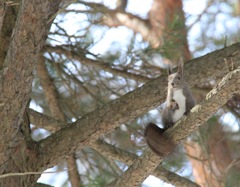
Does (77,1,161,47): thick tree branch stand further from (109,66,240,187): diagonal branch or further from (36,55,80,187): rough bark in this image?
(109,66,240,187): diagonal branch

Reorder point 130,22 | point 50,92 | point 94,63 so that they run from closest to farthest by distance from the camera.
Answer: point 94,63, point 50,92, point 130,22

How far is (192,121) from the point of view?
179 centimetres

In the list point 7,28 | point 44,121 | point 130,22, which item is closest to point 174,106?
point 44,121

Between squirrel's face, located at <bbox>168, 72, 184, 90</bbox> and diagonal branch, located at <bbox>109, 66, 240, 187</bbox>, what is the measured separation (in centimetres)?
25

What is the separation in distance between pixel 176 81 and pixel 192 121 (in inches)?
14.3

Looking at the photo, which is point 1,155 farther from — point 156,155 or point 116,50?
point 116,50

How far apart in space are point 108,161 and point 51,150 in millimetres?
997

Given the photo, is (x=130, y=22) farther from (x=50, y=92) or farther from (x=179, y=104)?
(x=179, y=104)

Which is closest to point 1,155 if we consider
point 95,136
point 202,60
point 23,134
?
point 23,134

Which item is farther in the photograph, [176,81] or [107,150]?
[107,150]

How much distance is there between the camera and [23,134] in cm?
219

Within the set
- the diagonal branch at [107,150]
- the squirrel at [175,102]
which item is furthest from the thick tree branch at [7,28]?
the squirrel at [175,102]

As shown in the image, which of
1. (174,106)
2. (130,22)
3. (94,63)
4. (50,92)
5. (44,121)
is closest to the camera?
(174,106)

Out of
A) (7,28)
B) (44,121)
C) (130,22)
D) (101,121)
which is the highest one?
(130,22)
